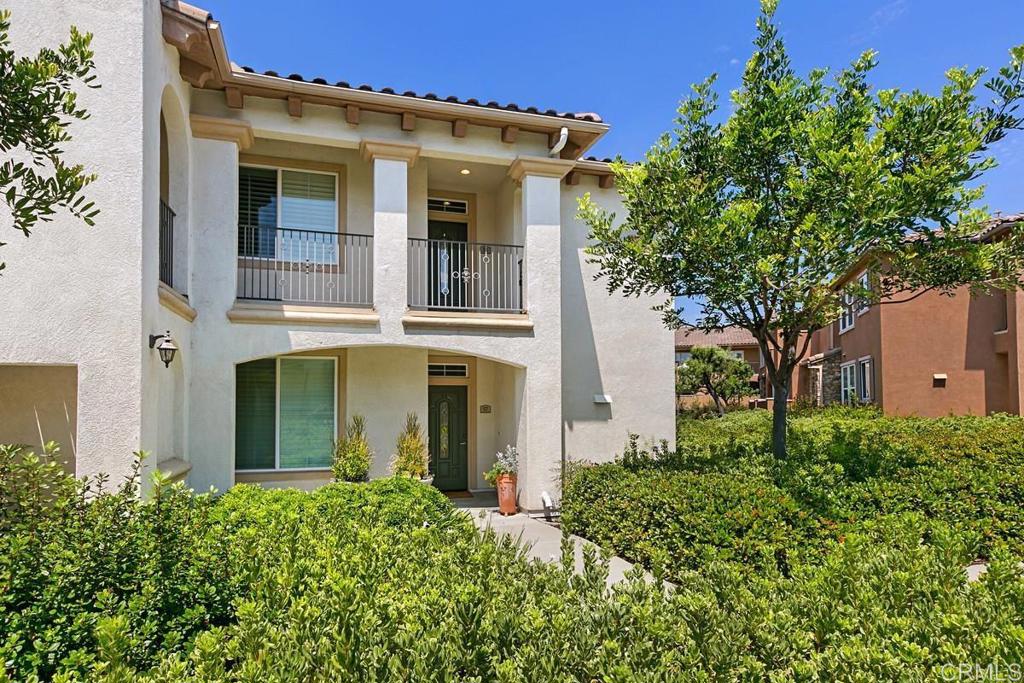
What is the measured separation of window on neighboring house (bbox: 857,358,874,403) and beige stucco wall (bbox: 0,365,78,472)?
70.2 ft

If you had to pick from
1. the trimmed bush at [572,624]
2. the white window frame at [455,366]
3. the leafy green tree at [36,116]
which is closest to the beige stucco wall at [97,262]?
the leafy green tree at [36,116]

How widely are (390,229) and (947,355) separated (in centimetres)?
1729

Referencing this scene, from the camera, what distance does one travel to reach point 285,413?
1127 centimetres

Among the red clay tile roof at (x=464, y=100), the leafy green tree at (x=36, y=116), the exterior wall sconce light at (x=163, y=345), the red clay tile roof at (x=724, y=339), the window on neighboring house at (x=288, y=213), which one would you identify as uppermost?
the red clay tile roof at (x=464, y=100)

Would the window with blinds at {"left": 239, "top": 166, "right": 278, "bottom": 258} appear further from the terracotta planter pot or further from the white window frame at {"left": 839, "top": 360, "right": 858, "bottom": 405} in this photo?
the white window frame at {"left": 839, "top": 360, "right": 858, "bottom": 405}

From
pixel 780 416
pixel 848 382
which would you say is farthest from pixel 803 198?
pixel 848 382

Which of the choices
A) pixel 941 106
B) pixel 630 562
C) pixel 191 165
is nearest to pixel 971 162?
pixel 941 106

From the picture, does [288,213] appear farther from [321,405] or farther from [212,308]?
[321,405]

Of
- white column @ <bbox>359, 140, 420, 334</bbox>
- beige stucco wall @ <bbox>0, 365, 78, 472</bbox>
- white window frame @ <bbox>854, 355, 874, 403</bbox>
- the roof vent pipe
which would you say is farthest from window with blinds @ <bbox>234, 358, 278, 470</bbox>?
white window frame @ <bbox>854, 355, 874, 403</bbox>

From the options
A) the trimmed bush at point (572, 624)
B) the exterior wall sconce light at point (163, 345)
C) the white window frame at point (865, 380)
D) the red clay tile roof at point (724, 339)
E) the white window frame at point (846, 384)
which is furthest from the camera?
the red clay tile roof at point (724, 339)

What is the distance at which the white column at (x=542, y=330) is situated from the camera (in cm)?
1138

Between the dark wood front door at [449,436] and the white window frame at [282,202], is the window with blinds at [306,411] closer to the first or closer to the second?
the white window frame at [282,202]

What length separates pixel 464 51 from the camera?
15.6m

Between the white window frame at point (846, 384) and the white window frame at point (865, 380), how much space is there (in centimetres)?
25
